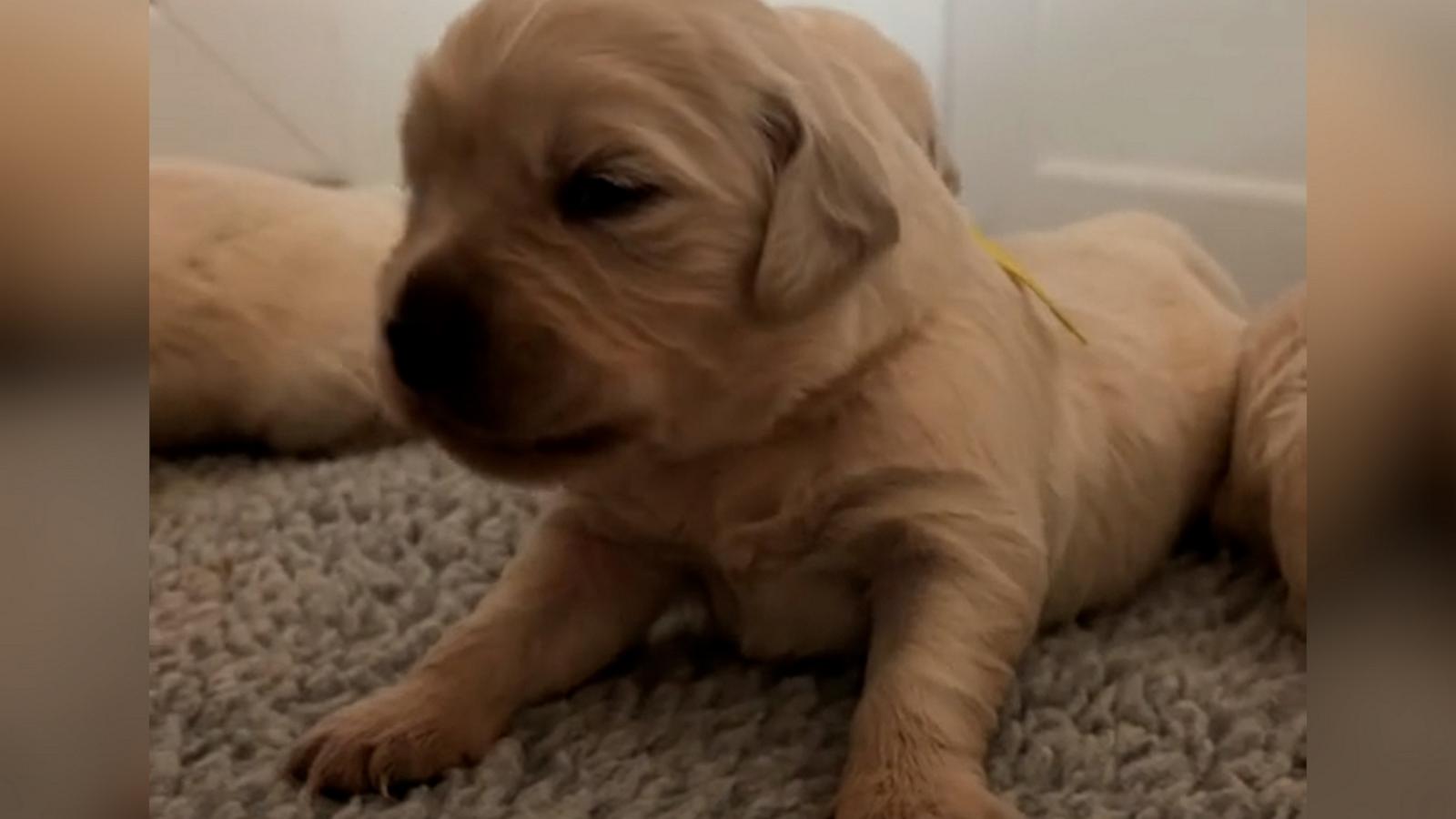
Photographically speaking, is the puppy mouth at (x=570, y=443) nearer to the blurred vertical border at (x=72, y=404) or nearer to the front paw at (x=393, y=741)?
the front paw at (x=393, y=741)

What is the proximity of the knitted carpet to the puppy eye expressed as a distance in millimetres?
414

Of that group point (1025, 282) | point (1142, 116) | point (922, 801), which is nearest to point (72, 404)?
point (922, 801)

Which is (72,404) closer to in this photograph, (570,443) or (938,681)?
(570,443)

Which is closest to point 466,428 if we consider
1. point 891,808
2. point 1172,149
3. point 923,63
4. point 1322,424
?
point 891,808

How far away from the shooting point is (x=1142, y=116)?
2.58 metres

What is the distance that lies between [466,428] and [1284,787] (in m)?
0.63

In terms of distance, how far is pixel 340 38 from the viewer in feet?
9.67

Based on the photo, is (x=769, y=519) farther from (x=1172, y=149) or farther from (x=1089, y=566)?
(x=1172, y=149)

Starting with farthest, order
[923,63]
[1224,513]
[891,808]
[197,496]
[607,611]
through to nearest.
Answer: [923,63] → [197,496] → [1224,513] → [607,611] → [891,808]

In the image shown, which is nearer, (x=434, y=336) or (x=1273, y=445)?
(x=434, y=336)

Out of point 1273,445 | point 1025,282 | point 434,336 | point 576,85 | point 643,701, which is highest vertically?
point 576,85

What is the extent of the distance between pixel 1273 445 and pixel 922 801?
609 mm

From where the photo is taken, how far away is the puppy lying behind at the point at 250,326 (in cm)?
198

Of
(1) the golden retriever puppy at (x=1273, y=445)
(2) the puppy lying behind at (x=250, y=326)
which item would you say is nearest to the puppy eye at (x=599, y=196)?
(1) the golden retriever puppy at (x=1273, y=445)
